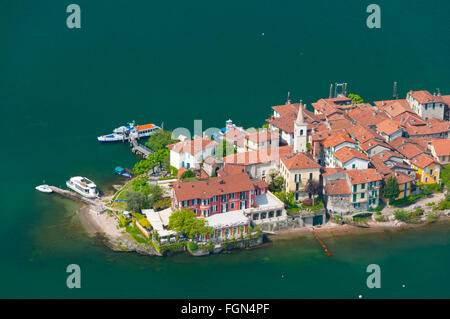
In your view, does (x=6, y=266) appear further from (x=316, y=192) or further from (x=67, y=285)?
(x=316, y=192)

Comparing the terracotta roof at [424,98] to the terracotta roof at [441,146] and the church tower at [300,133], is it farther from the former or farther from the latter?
the church tower at [300,133]

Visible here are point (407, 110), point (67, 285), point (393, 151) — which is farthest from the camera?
point (407, 110)

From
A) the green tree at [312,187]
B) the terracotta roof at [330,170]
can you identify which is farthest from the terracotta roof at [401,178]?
the green tree at [312,187]

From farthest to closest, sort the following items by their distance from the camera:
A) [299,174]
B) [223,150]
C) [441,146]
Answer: [441,146], [223,150], [299,174]

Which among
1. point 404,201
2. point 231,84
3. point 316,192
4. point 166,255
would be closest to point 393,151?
point 404,201

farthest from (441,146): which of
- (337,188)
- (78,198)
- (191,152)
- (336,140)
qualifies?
(78,198)

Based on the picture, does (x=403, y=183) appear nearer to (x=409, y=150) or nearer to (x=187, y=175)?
(x=409, y=150)

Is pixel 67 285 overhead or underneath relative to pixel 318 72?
underneath
